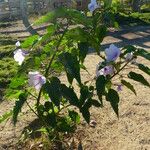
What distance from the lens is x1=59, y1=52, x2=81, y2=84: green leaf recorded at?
226cm

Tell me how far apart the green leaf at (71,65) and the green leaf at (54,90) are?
12cm

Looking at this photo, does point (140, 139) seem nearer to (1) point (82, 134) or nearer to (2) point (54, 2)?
(1) point (82, 134)

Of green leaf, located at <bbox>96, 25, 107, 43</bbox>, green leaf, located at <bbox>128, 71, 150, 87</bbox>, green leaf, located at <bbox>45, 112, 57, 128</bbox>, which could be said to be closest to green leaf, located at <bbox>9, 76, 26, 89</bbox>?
green leaf, located at <bbox>45, 112, 57, 128</bbox>

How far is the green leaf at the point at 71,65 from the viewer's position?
2260 mm

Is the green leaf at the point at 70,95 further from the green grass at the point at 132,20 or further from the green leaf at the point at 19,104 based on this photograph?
the green grass at the point at 132,20

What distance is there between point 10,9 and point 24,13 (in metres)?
3.00

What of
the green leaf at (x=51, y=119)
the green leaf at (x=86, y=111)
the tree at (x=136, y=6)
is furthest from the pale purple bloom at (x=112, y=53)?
the tree at (x=136, y=6)

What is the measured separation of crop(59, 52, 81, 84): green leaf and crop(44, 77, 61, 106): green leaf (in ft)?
0.41

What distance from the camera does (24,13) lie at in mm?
9281

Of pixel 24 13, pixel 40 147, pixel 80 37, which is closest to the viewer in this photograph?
pixel 80 37

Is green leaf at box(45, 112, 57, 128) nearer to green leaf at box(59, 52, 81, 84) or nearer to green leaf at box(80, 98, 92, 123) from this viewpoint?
green leaf at box(80, 98, 92, 123)

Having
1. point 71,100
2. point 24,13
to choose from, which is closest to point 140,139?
point 71,100

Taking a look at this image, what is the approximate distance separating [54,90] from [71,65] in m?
0.17

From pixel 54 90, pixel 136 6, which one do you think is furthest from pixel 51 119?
pixel 136 6
